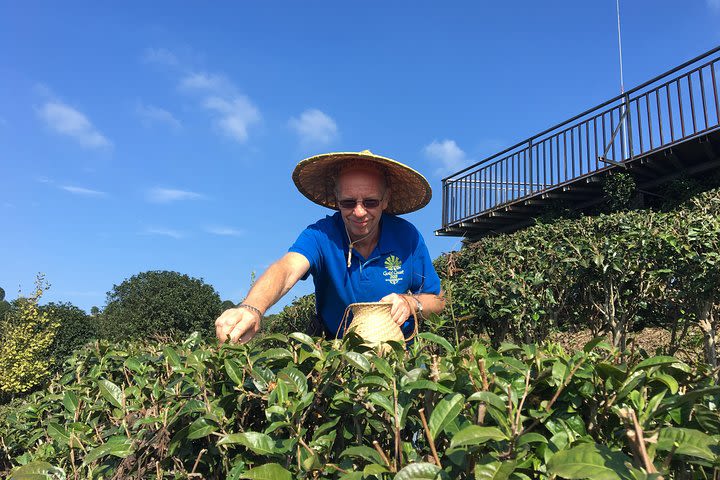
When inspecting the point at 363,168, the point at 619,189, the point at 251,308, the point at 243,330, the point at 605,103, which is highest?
the point at 605,103

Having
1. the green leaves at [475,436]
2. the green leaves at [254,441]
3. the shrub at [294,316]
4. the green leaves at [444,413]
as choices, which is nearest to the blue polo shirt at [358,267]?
the green leaves at [254,441]

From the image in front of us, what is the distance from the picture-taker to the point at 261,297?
2326 mm

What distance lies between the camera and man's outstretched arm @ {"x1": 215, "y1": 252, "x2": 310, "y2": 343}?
6.14ft

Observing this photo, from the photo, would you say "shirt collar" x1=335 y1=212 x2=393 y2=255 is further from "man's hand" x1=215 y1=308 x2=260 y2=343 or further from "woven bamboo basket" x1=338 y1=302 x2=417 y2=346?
"man's hand" x1=215 y1=308 x2=260 y2=343

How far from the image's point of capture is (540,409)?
3.43 ft

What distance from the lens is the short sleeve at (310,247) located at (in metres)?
2.83

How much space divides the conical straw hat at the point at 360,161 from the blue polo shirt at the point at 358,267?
228 mm

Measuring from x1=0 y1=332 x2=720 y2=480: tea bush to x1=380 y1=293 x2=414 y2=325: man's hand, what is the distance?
2.49 ft

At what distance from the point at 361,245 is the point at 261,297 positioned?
936mm

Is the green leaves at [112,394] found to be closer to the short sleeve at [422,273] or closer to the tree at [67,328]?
the short sleeve at [422,273]

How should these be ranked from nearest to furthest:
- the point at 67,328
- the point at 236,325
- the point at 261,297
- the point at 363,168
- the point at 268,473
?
the point at 268,473, the point at 236,325, the point at 261,297, the point at 363,168, the point at 67,328

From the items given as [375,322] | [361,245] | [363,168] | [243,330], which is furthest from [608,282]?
[243,330]

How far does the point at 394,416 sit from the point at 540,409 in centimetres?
29

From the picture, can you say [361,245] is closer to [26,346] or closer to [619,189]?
[619,189]
